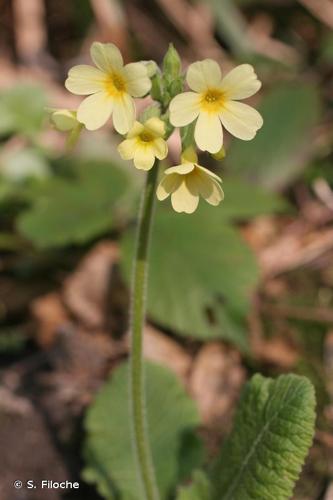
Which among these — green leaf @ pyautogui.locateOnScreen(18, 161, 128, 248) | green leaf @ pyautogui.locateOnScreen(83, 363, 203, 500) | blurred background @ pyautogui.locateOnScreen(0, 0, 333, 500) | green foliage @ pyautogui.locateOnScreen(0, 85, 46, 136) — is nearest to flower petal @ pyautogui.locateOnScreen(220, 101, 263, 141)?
green leaf @ pyautogui.locateOnScreen(83, 363, 203, 500)

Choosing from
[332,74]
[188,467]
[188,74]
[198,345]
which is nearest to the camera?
[188,74]

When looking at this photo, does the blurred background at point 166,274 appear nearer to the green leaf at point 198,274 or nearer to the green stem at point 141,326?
the green leaf at point 198,274

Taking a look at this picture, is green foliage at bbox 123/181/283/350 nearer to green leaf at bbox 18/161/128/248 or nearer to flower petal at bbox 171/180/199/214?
green leaf at bbox 18/161/128/248

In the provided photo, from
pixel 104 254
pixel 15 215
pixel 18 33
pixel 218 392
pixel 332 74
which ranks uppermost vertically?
pixel 18 33

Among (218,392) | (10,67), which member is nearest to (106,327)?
(218,392)

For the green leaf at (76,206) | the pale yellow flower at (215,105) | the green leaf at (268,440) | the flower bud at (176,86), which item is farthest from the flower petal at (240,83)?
the green leaf at (76,206)

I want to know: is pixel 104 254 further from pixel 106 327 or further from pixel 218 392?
pixel 218 392
